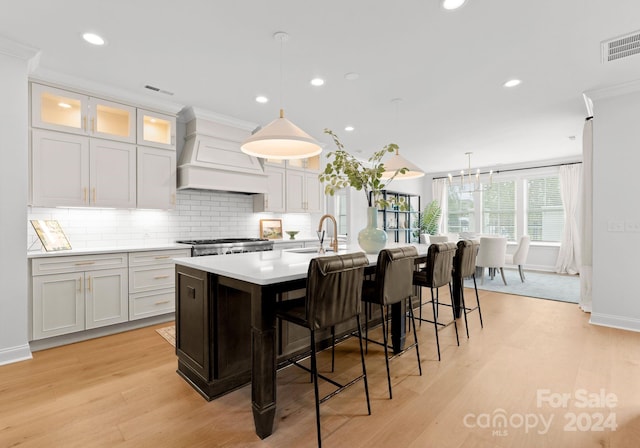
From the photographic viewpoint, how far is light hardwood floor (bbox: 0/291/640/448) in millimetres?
1710

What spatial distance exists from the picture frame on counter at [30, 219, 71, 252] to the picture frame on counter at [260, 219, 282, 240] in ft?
8.58

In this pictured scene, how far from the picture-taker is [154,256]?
3574mm

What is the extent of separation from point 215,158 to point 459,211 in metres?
6.98

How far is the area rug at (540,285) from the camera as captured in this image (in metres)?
4.95

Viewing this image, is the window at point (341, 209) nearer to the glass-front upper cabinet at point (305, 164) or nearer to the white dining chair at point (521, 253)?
the glass-front upper cabinet at point (305, 164)

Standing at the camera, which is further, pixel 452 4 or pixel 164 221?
pixel 164 221

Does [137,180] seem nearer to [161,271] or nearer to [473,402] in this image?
[161,271]

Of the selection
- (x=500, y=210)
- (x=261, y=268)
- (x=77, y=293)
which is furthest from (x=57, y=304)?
(x=500, y=210)

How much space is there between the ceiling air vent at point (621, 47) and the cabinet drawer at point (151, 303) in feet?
15.5

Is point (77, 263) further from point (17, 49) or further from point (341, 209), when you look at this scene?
point (341, 209)

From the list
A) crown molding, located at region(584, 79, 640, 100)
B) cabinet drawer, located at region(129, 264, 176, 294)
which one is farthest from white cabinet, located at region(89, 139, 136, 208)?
crown molding, located at region(584, 79, 640, 100)

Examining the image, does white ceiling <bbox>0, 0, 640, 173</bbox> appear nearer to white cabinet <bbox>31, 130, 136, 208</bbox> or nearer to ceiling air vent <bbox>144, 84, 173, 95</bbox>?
ceiling air vent <bbox>144, 84, 173, 95</bbox>

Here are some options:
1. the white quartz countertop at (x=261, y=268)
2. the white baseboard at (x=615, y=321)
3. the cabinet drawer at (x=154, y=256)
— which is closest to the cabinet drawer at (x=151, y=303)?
the cabinet drawer at (x=154, y=256)

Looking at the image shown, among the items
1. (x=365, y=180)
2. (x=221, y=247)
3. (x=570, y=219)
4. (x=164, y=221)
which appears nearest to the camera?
(x=365, y=180)
